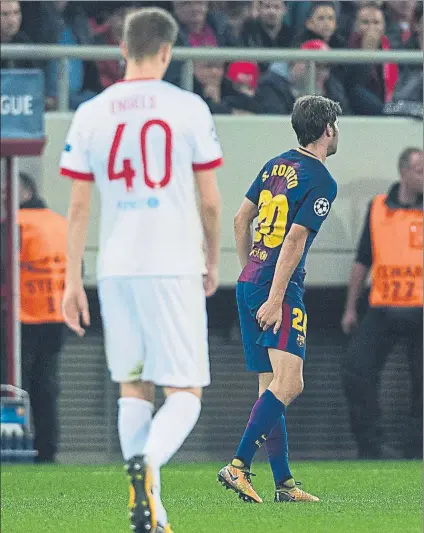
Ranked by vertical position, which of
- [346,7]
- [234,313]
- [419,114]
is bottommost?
[234,313]

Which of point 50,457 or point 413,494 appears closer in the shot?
point 413,494

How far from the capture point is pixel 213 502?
27.2 ft

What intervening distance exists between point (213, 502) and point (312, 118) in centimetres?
201

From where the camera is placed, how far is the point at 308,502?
8117 millimetres

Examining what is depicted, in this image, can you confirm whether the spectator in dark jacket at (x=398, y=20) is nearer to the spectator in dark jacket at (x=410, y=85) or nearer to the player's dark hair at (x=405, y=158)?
the spectator in dark jacket at (x=410, y=85)

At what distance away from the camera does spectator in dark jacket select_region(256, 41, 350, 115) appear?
44.1 ft

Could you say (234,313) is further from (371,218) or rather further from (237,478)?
(237,478)

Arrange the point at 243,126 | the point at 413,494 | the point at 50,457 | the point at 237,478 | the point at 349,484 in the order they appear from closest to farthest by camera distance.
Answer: the point at 237,478, the point at 413,494, the point at 349,484, the point at 50,457, the point at 243,126

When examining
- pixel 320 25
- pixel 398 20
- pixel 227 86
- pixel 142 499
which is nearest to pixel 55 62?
pixel 227 86

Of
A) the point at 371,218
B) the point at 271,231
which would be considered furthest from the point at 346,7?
the point at 271,231

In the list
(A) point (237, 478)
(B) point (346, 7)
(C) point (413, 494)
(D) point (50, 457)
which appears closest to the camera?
(A) point (237, 478)

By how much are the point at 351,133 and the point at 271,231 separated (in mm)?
6012

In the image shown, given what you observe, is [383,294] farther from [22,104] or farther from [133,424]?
[133,424]

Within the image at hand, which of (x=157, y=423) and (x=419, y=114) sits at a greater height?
(x=419, y=114)
